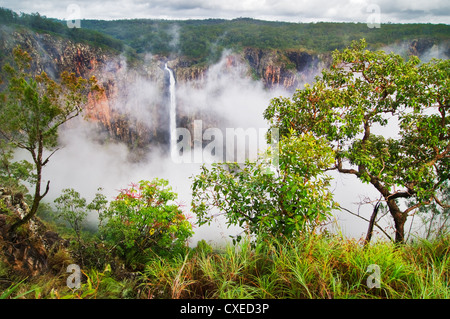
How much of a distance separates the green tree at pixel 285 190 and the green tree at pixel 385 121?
2.07 metres

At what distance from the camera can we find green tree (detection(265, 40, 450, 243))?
18.5ft

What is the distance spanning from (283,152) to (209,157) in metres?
80.5

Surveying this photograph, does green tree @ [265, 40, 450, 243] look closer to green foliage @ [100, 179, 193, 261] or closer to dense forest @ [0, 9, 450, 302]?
dense forest @ [0, 9, 450, 302]

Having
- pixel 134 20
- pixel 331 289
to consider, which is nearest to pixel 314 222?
pixel 331 289

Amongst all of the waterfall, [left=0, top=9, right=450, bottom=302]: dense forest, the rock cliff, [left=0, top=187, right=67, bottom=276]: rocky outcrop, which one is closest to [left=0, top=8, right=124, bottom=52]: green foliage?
the rock cliff

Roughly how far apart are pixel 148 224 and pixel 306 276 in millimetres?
4159

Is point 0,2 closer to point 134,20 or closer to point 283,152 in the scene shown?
point 134,20

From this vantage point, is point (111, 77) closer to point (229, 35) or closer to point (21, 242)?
point (229, 35)

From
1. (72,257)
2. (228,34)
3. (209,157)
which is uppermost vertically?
(228,34)

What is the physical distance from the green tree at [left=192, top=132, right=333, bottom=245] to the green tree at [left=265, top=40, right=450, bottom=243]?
207 cm

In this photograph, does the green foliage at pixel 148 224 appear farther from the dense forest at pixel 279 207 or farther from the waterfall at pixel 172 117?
the waterfall at pixel 172 117

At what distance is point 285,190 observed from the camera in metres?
3.29

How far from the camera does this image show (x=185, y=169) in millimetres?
97875
